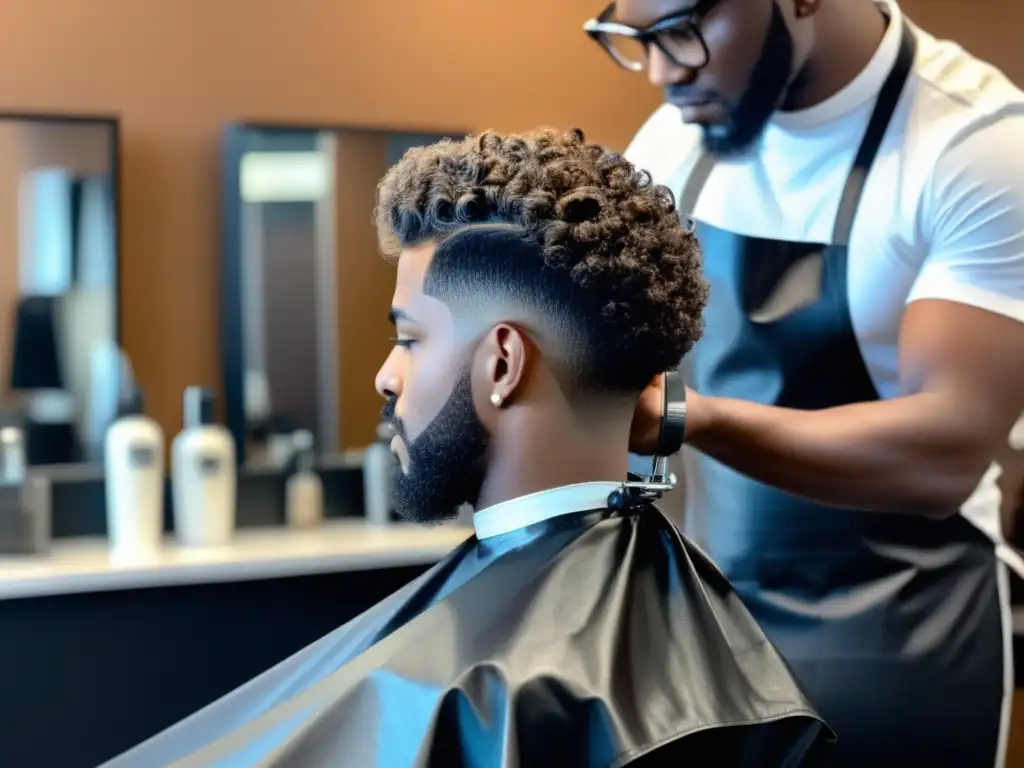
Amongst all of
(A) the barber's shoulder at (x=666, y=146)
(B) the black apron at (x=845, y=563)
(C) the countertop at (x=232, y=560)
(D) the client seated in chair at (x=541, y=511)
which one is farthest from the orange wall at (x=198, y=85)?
(D) the client seated in chair at (x=541, y=511)

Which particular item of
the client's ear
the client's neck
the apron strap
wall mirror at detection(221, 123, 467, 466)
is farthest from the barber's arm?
wall mirror at detection(221, 123, 467, 466)

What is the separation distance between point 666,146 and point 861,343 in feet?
1.66

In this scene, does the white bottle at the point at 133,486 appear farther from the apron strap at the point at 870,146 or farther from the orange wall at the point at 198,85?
the apron strap at the point at 870,146

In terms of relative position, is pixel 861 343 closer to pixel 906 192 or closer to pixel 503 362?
pixel 906 192

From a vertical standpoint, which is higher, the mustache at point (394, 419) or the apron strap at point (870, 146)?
the apron strap at point (870, 146)

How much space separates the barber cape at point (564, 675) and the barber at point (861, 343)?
0.28 metres

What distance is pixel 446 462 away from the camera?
117 centimetres

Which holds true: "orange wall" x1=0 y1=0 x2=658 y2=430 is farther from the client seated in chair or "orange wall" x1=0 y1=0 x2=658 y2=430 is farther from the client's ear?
the client's ear

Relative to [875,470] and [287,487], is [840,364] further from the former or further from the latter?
[287,487]

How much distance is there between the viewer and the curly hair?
1105mm

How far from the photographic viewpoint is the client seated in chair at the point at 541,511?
3.22ft

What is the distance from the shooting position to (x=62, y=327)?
247cm

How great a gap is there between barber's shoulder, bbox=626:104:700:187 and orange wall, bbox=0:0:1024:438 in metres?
1.05

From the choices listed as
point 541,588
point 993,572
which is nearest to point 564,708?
point 541,588
